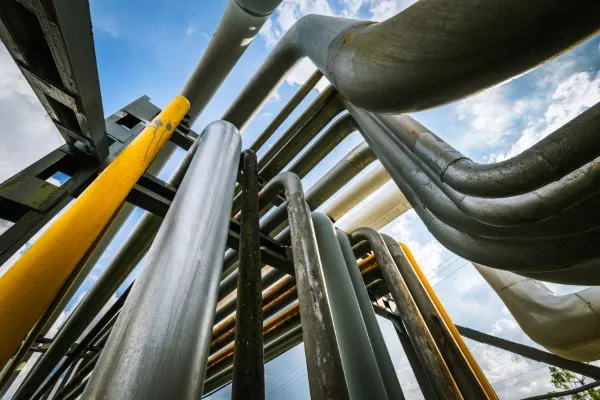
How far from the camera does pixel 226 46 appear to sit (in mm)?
2588

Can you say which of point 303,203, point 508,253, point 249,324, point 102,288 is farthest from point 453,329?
point 102,288

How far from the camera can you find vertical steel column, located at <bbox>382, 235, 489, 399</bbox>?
58.7 inches

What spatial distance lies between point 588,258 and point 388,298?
2.08 metres

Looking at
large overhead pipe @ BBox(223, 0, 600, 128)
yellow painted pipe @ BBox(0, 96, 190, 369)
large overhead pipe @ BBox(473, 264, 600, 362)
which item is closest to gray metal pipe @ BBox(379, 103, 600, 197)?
large overhead pipe @ BBox(223, 0, 600, 128)

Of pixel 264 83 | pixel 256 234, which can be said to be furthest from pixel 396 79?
pixel 264 83

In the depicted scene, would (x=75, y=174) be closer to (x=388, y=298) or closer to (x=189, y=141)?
(x=189, y=141)

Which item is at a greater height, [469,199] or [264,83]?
[264,83]

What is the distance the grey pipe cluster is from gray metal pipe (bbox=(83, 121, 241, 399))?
950 mm

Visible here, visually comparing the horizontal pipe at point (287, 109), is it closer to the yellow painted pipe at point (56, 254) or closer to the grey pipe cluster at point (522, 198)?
the grey pipe cluster at point (522, 198)

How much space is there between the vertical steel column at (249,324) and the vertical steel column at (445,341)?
4.52 feet

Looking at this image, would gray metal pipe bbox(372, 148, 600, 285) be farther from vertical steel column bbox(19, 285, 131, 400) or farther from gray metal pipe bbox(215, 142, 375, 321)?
vertical steel column bbox(19, 285, 131, 400)

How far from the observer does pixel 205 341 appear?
73 cm

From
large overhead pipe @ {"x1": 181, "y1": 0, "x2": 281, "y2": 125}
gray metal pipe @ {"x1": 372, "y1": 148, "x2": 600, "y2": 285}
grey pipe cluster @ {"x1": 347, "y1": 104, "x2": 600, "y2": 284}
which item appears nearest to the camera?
grey pipe cluster @ {"x1": 347, "y1": 104, "x2": 600, "y2": 284}

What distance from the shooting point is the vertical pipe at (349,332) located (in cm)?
116
